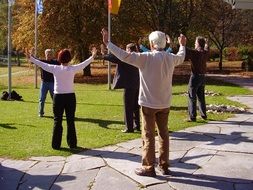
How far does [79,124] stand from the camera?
1134 centimetres

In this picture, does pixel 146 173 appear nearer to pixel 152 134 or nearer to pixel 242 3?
pixel 152 134

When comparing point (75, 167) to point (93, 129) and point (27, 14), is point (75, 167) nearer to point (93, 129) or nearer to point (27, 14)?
point (93, 129)

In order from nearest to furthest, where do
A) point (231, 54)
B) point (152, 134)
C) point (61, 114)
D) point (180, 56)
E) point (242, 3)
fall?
1. point (152, 134)
2. point (180, 56)
3. point (61, 114)
4. point (242, 3)
5. point (231, 54)

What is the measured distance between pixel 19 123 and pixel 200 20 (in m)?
25.3

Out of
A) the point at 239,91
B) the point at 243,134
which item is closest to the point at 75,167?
the point at 243,134

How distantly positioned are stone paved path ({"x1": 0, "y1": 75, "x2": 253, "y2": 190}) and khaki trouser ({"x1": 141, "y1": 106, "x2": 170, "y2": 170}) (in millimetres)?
232

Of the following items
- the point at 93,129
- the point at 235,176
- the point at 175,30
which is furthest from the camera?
the point at 175,30

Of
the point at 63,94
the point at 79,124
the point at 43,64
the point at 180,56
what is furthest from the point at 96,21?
the point at 180,56

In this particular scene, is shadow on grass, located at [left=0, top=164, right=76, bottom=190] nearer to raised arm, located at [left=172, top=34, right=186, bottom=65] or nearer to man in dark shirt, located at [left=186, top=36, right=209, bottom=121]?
raised arm, located at [left=172, top=34, right=186, bottom=65]

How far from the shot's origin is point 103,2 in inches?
1129

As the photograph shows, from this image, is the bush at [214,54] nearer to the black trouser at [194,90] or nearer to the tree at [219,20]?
the tree at [219,20]

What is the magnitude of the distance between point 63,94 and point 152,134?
239 cm

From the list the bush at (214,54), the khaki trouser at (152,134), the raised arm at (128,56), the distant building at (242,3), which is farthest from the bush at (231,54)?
the raised arm at (128,56)

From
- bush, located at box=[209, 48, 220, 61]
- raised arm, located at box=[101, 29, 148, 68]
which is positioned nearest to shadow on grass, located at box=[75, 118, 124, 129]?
raised arm, located at box=[101, 29, 148, 68]
